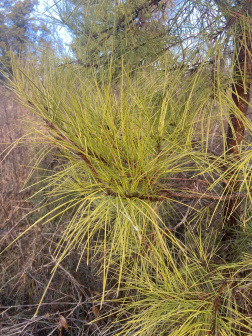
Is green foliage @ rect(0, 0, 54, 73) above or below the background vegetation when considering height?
above

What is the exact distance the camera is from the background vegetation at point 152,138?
446 mm

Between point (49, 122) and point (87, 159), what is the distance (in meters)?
0.10

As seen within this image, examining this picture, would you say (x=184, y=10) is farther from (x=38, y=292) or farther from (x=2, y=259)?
(x=2, y=259)

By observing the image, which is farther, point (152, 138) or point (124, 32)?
point (124, 32)

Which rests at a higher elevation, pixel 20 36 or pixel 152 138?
pixel 20 36

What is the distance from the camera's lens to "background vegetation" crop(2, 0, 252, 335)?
45 centimetres

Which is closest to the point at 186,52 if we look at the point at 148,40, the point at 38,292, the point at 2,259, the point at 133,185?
the point at 148,40

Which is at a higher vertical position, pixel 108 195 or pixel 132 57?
pixel 132 57

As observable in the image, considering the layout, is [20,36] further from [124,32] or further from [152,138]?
[152,138]

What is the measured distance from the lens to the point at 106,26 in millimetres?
803

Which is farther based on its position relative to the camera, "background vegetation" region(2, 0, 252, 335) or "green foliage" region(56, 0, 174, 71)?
"green foliage" region(56, 0, 174, 71)

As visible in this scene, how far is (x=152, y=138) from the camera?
1.71ft

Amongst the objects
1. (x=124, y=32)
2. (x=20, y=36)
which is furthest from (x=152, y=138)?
(x=20, y=36)

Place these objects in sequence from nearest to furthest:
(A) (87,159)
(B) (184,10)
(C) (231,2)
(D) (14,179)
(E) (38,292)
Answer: (A) (87,159) < (C) (231,2) < (B) (184,10) < (E) (38,292) < (D) (14,179)
